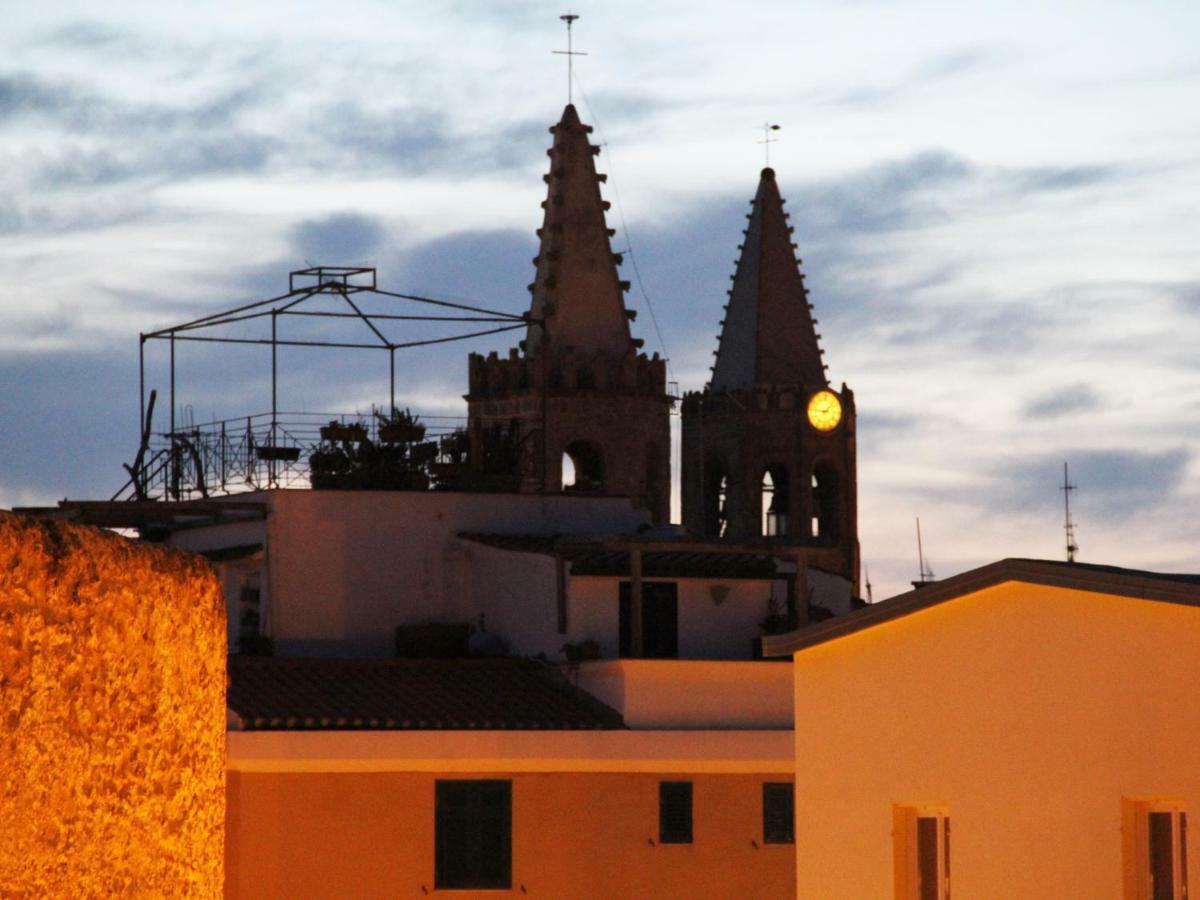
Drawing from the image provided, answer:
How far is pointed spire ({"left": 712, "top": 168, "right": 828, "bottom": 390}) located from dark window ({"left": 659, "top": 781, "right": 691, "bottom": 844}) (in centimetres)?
2951

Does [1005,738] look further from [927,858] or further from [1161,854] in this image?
[1161,854]

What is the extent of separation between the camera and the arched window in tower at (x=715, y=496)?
52875 mm

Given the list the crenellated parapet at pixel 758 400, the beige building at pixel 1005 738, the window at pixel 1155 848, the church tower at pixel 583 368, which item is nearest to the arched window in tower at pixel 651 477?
the church tower at pixel 583 368

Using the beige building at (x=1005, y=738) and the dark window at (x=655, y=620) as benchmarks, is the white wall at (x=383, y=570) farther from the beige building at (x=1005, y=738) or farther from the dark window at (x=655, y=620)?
the beige building at (x=1005, y=738)

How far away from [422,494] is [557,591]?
3.33 meters

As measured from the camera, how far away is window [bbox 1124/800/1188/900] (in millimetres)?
16141

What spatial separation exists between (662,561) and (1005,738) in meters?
11.7

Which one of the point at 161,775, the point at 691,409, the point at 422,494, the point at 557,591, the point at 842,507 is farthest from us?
the point at 691,409

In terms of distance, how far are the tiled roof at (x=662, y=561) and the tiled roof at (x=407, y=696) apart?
4.42 ft

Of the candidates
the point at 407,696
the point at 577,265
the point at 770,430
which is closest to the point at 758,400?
the point at 770,430

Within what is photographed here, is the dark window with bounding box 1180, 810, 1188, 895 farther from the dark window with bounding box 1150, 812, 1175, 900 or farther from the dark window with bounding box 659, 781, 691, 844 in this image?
the dark window with bounding box 659, 781, 691, 844

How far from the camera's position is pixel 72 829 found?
7129 mm

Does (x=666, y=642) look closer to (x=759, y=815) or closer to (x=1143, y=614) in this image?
(x=759, y=815)

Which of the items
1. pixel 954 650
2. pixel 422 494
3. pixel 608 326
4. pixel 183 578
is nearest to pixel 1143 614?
pixel 954 650
